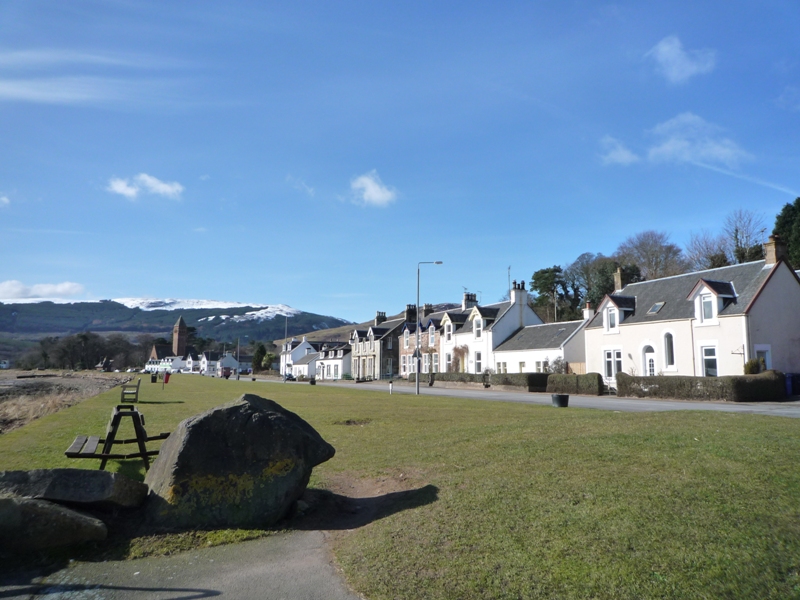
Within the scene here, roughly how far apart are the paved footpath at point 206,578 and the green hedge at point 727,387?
28414 millimetres

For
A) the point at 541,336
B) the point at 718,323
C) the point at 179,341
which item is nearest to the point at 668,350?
the point at 718,323

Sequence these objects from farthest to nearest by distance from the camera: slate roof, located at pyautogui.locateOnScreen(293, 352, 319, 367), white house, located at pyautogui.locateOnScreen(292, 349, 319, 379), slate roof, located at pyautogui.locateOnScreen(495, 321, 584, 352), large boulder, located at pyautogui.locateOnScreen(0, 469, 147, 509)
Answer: slate roof, located at pyautogui.locateOnScreen(293, 352, 319, 367), white house, located at pyautogui.locateOnScreen(292, 349, 319, 379), slate roof, located at pyautogui.locateOnScreen(495, 321, 584, 352), large boulder, located at pyautogui.locateOnScreen(0, 469, 147, 509)

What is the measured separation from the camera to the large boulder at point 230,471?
24.1 ft

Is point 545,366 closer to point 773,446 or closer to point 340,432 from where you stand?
point 340,432

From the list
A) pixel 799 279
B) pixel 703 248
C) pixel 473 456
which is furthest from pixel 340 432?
pixel 703 248

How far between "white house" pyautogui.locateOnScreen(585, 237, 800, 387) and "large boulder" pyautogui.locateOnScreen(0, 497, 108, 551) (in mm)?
34572

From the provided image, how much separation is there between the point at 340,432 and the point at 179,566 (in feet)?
29.3

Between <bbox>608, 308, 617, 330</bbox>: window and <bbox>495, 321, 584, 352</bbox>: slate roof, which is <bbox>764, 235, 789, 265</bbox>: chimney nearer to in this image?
<bbox>608, 308, 617, 330</bbox>: window

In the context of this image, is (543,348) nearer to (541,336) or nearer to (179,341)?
(541,336)

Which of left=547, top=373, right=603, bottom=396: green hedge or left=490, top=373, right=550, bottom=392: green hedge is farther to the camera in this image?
left=490, top=373, right=550, bottom=392: green hedge

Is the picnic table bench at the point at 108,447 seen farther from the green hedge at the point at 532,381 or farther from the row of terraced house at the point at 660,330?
the green hedge at the point at 532,381

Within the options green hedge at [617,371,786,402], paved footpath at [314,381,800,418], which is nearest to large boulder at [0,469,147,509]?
paved footpath at [314,381,800,418]

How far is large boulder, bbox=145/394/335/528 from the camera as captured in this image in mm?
7348

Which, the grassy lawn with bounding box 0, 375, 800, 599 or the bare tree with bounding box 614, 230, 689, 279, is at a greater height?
the bare tree with bounding box 614, 230, 689, 279
